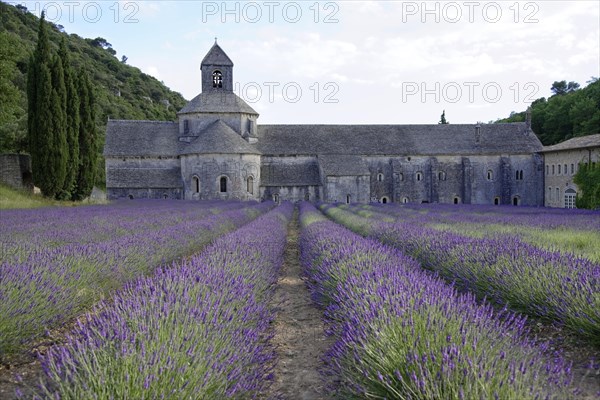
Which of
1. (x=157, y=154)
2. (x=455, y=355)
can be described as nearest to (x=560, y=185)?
(x=157, y=154)

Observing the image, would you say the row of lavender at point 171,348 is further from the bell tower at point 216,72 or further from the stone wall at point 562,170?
the bell tower at point 216,72

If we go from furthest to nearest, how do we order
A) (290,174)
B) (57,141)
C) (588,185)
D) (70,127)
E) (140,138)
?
(140,138) < (290,174) < (588,185) < (70,127) < (57,141)

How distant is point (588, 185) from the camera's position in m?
31.3

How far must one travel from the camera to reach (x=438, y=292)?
4105 millimetres

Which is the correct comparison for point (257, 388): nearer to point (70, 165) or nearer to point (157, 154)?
point (70, 165)

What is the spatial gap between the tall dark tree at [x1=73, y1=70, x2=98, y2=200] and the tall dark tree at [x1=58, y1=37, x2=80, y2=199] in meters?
1.38

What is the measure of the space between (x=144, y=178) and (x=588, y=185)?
31370 millimetres

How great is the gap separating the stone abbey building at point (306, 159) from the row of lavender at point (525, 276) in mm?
30957

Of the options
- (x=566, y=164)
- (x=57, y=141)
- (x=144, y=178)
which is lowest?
(x=144, y=178)

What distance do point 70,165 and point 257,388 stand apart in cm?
2774

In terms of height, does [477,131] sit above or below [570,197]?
above

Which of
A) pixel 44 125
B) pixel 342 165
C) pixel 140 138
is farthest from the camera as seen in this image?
pixel 140 138

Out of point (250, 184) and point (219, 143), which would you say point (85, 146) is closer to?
point (219, 143)

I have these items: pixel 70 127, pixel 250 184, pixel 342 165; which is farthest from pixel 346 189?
pixel 70 127
